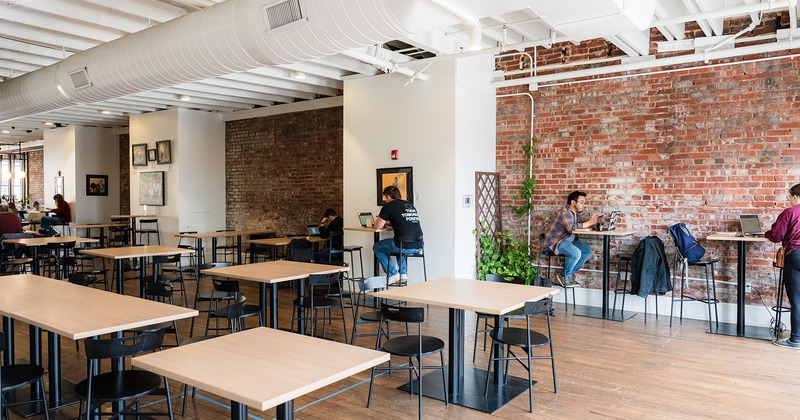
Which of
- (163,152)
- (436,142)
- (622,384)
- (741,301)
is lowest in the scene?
(622,384)

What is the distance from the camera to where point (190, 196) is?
38.1 feet

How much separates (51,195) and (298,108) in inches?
344

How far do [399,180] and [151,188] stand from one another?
21.3 ft

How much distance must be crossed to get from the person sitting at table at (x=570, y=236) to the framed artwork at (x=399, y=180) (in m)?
2.00

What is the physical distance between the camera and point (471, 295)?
14.1 ft


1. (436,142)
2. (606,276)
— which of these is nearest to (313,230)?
(436,142)

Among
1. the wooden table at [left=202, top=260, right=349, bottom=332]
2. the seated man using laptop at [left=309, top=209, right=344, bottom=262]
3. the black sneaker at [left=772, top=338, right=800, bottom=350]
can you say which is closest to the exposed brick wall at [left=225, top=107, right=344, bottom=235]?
the seated man using laptop at [left=309, top=209, right=344, bottom=262]

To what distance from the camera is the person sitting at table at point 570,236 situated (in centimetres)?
735

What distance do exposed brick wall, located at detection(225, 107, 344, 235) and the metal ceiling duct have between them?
4.70 meters

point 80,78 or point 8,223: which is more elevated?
point 80,78

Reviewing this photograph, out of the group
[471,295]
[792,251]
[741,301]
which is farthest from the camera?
[741,301]

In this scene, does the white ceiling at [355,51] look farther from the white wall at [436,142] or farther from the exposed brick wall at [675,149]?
the exposed brick wall at [675,149]

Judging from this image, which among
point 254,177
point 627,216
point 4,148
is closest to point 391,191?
point 627,216

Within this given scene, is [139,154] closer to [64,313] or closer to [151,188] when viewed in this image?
[151,188]
